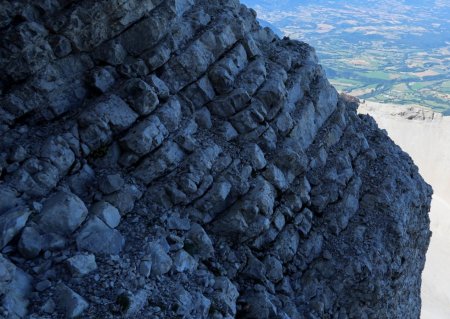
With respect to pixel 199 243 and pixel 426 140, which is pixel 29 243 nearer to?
pixel 199 243

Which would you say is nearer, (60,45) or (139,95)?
(60,45)

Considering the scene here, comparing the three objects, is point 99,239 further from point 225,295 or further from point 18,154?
point 225,295

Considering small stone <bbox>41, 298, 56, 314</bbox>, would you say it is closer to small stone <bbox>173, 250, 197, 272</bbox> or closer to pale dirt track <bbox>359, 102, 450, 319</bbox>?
small stone <bbox>173, 250, 197, 272</bbox>

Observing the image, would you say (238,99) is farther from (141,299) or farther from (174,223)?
(141,299)

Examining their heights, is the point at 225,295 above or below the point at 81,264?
below

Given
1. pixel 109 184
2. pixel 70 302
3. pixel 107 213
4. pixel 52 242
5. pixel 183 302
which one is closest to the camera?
pixel 70 302

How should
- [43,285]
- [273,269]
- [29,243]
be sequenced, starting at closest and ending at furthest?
[43,285] < [29,243] < [273,269]

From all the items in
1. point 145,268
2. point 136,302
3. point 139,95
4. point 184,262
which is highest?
point 139,95

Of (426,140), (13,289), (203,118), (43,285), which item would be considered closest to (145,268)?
(43,285)

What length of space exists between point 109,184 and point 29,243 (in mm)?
3761

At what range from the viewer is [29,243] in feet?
44.5

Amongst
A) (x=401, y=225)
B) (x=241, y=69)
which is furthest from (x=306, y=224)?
(x=241, y=69)

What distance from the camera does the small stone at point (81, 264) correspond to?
13.4 meters

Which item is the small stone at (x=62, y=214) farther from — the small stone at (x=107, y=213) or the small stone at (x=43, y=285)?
the small stone at (x=43, y=285)
